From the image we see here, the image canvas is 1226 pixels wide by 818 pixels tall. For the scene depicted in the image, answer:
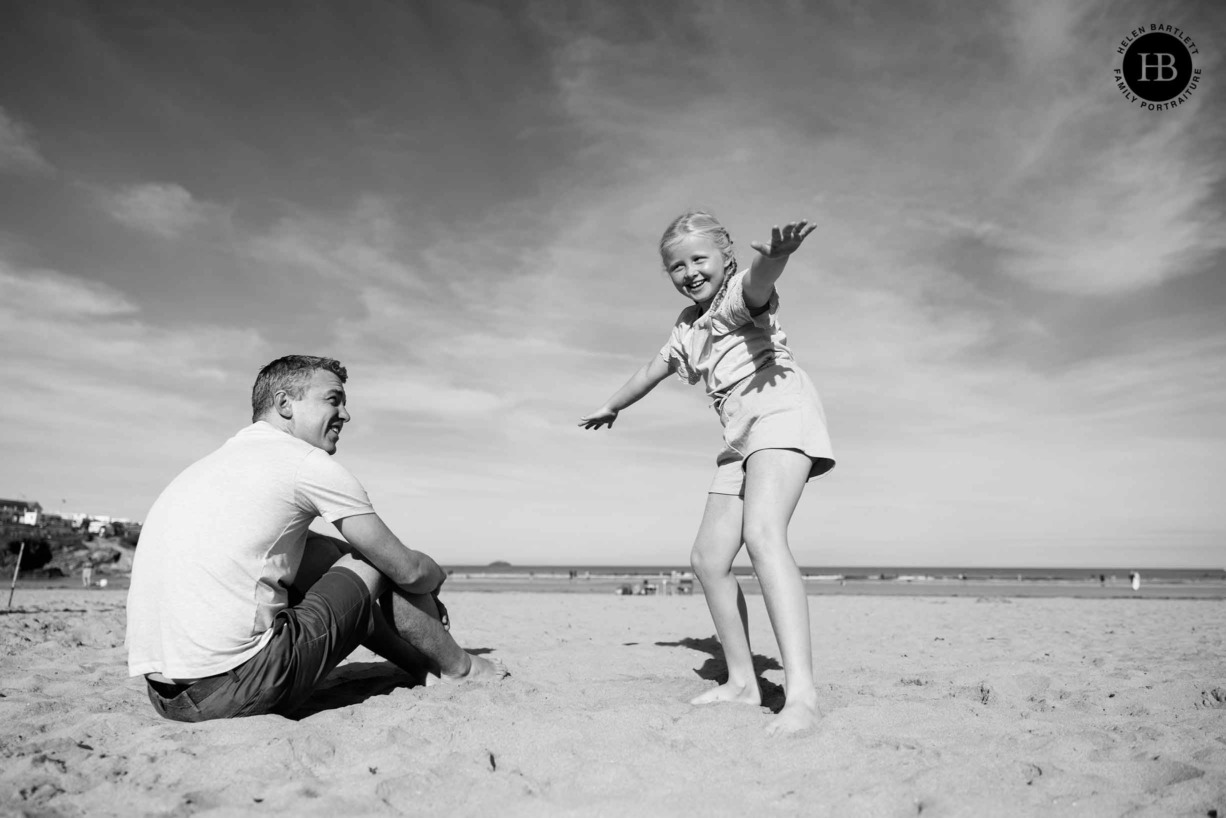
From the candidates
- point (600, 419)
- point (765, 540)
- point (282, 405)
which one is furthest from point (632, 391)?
point (282, 405)

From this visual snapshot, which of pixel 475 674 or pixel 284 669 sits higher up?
pixel 284 669

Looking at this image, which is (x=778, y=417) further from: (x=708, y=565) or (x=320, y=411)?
(x=320, y=411)

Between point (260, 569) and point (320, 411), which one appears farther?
point (320, 411)

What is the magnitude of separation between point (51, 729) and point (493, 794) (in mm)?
1740

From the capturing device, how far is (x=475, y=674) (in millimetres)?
3504

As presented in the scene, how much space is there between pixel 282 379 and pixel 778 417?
6.41 ft

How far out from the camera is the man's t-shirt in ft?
8.03

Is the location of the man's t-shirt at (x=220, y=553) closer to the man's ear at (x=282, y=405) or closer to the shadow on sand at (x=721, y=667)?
the man's ear at (x=282, y=405)

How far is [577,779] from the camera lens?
7.00 ft

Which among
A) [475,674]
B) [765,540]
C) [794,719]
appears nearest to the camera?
[794,719]

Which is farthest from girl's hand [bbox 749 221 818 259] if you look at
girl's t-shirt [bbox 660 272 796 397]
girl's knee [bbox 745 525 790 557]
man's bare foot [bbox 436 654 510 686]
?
man's bare foot [bbox 436 654 510 686]

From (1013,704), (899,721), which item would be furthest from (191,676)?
(1013,704)

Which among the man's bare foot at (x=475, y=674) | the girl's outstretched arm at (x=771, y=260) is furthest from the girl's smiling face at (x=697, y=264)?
the man's bare foot at (x=475, y=674)

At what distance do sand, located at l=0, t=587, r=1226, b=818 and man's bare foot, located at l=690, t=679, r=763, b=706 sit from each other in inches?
5.5
